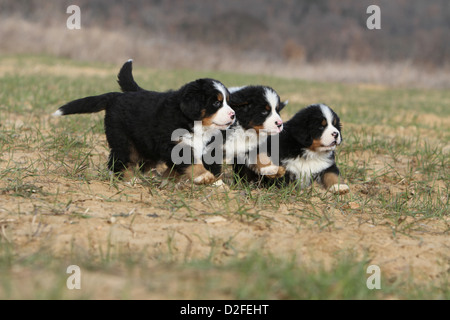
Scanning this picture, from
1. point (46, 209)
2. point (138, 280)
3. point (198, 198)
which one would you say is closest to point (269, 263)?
point (138, 280)

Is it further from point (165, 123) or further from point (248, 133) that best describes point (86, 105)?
point (248, 133)

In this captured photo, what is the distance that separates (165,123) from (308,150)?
1163mm

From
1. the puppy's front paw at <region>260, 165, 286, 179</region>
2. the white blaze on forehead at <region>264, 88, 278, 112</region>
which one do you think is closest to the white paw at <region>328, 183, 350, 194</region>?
the puppy's front paw at <region>260, 165, 286, 179</region>

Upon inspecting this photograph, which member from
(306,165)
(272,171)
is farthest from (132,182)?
(306,165)

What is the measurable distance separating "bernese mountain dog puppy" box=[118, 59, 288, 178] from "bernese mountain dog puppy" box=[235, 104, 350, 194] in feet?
0.37

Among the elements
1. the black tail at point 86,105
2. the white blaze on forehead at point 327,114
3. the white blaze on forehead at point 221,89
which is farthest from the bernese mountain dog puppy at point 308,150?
the black tail at point 86,105

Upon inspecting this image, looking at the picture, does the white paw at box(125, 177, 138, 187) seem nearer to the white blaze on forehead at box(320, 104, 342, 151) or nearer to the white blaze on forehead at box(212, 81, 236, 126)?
the white blaze on forehead at box(212, 81, 236, 126)

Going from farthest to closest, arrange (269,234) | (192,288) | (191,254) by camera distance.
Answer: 1. (269,234)
2. (191,254)
3. (192,288)

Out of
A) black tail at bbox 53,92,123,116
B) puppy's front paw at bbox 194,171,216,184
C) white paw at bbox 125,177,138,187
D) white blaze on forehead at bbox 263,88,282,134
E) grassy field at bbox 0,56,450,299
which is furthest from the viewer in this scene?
black tail at bbox 53,92,123,116

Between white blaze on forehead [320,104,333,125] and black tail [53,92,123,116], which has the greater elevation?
black tail [53,92,123,116]

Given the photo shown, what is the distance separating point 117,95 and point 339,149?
253 cm

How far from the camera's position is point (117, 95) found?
4.06m

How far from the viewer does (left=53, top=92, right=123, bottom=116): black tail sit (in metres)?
3.99
